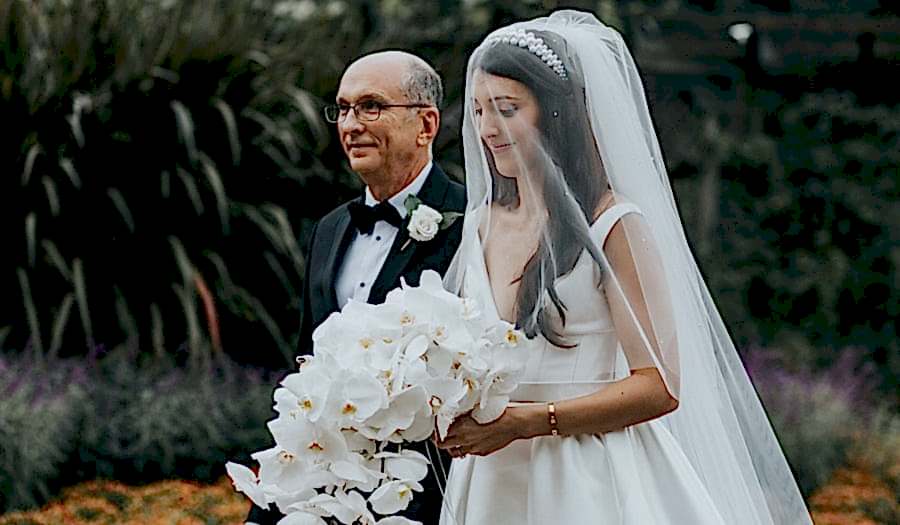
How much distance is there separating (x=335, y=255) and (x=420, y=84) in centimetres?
46

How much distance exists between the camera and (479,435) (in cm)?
294

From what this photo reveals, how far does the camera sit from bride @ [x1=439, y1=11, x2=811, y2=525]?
3.05 meters

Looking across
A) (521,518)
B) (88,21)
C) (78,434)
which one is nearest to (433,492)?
(521,518)

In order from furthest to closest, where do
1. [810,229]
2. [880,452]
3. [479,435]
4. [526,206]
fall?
1. [810,229]
2. [880,452]
3. [526,206]
4. [479,435]

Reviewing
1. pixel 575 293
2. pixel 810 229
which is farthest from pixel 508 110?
pixel 810 229

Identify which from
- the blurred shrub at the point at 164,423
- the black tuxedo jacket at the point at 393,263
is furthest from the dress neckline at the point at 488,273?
the blurred shrub at the point at 164,423

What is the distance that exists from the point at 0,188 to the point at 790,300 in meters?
4.63

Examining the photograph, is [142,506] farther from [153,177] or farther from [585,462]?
[585,462]

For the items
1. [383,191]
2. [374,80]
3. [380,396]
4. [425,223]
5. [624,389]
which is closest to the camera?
[380,396]

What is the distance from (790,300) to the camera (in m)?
9.52

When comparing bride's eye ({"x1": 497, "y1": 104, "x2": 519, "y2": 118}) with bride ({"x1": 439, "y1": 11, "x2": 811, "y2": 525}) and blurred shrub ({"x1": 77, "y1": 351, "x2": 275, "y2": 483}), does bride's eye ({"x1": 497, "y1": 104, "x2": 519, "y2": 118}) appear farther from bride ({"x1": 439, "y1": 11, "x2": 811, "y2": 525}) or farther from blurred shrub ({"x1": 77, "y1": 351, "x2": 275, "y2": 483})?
blurred shrub ({"x1": 77, "y1": 351, "x2": 275, "y2": 483})

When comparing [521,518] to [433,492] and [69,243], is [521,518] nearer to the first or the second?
[433,492]

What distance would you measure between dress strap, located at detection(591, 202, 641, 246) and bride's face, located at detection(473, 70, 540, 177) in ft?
0.62

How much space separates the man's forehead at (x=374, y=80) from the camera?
3732mm
